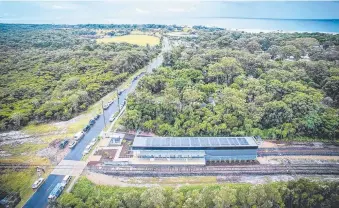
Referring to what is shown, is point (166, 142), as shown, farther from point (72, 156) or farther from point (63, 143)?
point (63, 143)

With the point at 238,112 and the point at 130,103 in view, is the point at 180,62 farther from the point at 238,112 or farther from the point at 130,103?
the point at 238,112

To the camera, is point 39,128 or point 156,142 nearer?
point 156,142

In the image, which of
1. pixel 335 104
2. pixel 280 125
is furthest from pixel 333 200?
pixel 335 104

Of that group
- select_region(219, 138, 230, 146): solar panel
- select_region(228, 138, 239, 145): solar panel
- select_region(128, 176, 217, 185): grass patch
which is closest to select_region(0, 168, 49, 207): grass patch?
select_region(128, 176, 217, 185): grass patch

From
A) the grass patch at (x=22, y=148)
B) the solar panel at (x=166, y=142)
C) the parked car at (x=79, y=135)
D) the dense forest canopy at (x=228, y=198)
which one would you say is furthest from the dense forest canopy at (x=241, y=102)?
the dense forest canopy at (x=228, y=198)

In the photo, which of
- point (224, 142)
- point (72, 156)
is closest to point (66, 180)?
point (72, 156)

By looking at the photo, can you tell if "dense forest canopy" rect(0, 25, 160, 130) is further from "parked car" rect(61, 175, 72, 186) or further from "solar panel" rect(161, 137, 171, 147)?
"solar panel" rect(161, 137, 171, 147)

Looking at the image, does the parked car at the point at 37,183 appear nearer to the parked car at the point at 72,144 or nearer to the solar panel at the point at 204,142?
the parked car at the point at 72,144
